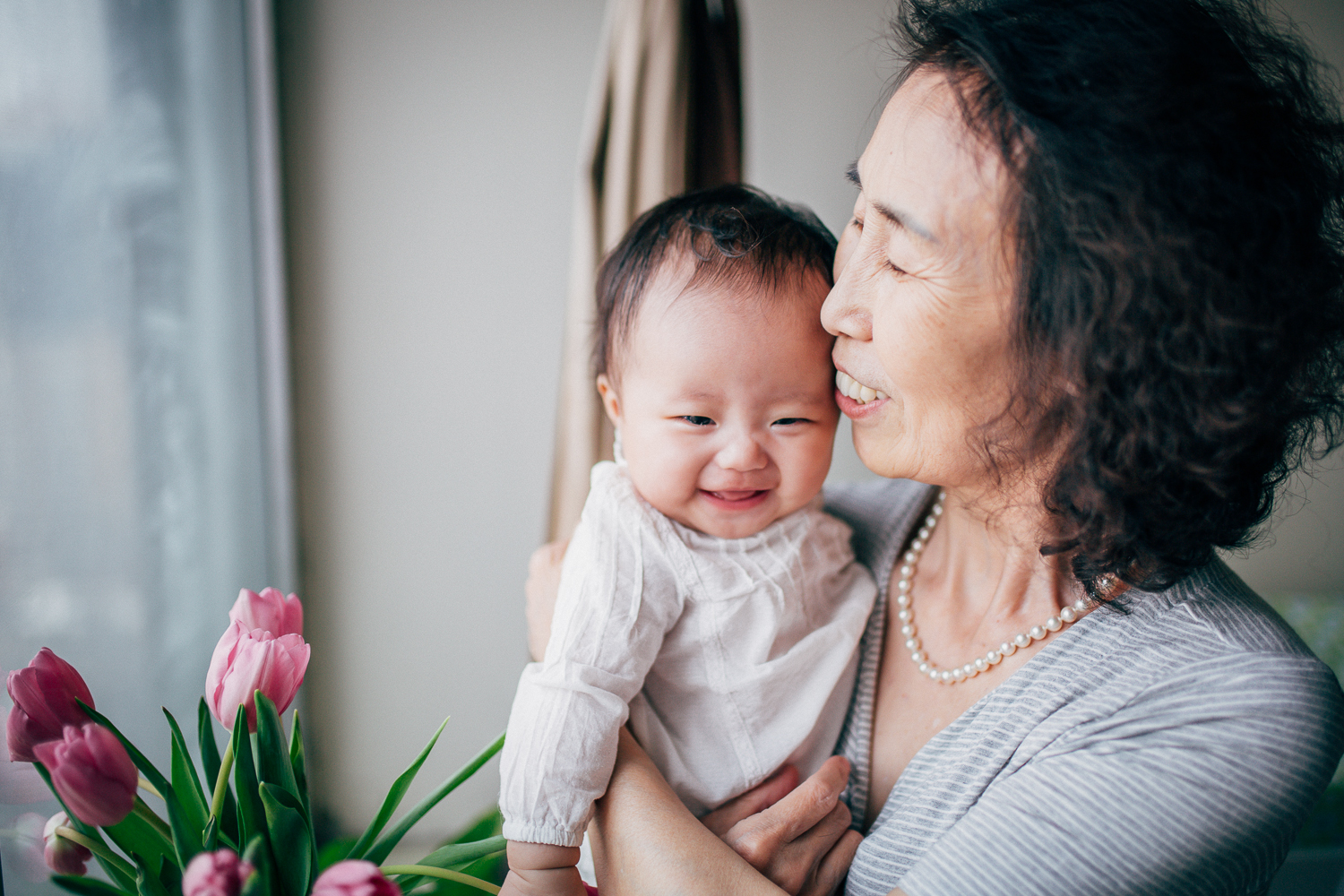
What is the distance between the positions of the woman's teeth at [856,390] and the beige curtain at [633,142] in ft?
1.98

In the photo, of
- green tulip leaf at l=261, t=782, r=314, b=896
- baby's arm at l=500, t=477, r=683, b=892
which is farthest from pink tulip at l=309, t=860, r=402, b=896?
baby's arm at l=500, t=477, r=683, b=892

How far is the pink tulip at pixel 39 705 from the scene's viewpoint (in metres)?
0.59

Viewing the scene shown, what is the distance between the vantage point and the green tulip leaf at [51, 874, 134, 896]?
0.57 meters

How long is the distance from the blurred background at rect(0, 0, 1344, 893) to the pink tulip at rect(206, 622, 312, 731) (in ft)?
2.02

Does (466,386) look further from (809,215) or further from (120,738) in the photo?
(120,738)

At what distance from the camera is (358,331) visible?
1.96 m

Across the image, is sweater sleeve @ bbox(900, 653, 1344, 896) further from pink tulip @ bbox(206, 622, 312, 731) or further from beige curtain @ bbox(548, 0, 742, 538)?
beige curtain @ bbox(548, 0, 742, 538)

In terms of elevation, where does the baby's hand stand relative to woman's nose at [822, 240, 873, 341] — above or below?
below

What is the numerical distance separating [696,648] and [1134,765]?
19.8 inches

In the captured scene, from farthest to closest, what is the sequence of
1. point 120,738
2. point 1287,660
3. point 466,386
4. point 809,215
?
point 466,386 → point 809,215 → point 1287,660 → point 120,738

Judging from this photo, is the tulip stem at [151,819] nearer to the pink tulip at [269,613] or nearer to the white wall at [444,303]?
the pink tulip at [269,613]

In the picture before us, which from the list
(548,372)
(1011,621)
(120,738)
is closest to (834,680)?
(1011,621)

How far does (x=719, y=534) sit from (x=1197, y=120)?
0.70 meters

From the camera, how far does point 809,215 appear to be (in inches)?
44.4
